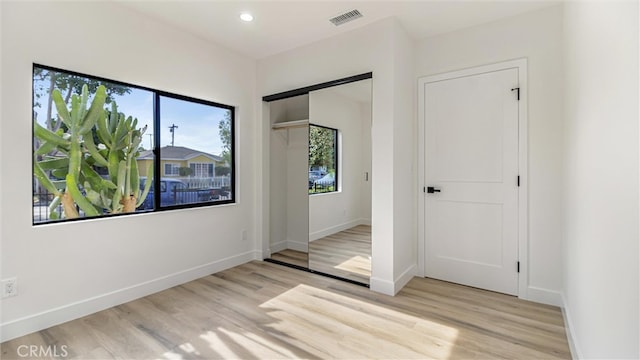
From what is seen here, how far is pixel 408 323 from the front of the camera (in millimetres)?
2301

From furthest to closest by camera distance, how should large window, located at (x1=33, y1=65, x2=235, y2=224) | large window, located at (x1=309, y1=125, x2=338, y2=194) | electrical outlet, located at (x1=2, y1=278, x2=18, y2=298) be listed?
large window, located at (x1=309, y1=125, x2=338, y2=194), large window, located at (x1=33, y1=65, x2=235, y2=224), electrical outlet, located at (x1=2, y1=278, x2=18, y2=298)

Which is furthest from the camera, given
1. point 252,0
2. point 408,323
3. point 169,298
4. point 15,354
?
point 169,298

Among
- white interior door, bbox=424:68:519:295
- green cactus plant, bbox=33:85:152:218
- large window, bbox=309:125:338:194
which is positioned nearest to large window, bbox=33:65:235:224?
green cactus plant, bbox=33:85:152:218

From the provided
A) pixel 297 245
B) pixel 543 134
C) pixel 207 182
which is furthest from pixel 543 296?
pixel 207 182

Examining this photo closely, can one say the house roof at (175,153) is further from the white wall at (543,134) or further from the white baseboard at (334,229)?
the white wall at (543,134)

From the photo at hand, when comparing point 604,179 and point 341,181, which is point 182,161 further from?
point 604,179

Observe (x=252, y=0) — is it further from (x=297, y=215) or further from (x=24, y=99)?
(x=297, y=215)

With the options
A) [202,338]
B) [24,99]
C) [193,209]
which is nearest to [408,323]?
[202,338]

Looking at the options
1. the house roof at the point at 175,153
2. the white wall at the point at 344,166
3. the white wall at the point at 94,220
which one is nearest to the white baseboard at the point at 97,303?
the white wall at the point at 94,220

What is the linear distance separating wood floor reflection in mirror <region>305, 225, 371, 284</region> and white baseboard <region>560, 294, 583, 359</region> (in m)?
1.62

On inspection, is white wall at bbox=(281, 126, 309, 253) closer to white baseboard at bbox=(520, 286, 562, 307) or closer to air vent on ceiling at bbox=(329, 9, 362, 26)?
air vent on ceiling at bbox=(329, 9, 362, 26)

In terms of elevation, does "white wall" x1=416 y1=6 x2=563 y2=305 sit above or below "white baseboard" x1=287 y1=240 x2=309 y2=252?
above

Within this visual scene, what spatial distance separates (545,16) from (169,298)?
4.34 meters

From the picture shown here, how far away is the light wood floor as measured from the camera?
6.40ft
